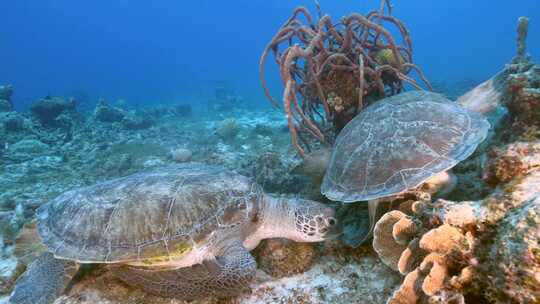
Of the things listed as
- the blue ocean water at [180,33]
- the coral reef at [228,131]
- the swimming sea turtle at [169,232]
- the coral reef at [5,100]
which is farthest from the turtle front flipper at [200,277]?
the blue ocean water at [180,33]

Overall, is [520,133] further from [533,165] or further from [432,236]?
[432,236]

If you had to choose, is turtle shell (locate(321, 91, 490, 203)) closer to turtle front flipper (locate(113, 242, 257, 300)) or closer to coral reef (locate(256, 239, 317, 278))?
coral reef (locate(256, 239, 317, 278))

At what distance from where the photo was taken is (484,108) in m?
3.29

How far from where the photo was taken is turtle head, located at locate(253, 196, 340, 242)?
272 cm

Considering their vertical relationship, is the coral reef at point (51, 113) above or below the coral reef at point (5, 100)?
below

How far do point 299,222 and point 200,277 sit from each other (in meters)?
1.03

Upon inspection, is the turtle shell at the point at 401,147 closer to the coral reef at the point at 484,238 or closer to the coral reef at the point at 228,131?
the coral reef at the point at 484,238

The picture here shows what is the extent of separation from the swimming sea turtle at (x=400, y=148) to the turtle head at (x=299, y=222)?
0.25 meters

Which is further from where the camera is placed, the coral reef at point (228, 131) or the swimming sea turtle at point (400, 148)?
the coral reef at point (228, 131)

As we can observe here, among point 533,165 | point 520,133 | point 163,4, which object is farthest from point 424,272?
point 163,4

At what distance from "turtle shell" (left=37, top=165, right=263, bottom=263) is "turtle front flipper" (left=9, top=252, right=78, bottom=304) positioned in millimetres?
224

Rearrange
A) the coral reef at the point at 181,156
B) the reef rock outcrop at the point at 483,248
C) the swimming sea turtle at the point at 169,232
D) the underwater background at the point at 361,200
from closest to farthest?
1. the reef rock outcrop at the point at 483,248
2. the underwater background at the point at 361,200
3. the swimming sea turtle at the point at 169,232
4. the coral reef at the point at 181,156

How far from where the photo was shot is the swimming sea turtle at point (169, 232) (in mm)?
2445

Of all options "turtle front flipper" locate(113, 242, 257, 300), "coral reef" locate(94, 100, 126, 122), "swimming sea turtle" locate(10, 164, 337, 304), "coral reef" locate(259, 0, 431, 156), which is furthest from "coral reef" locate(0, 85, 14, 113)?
"turtle front flipper" locate(113, 242, 257, 300)
